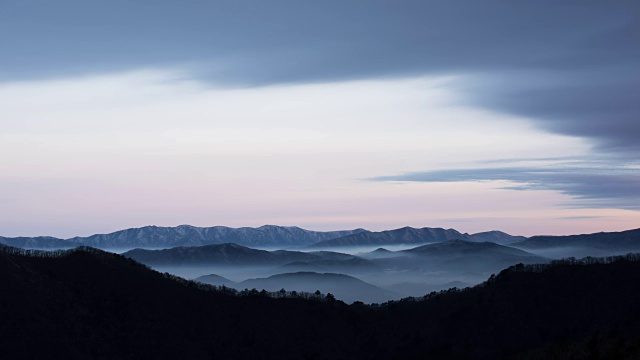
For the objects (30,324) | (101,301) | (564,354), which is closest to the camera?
(564,354)

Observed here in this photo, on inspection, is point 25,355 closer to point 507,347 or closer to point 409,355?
point 409,355

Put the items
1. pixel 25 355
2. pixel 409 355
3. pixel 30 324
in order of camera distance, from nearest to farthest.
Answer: pixel 25 355
pixel 30 324
pixel 409 355

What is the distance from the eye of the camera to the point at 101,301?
197375 mm

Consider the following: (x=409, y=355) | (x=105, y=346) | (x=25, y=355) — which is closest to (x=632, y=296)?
(x=409, y=355)

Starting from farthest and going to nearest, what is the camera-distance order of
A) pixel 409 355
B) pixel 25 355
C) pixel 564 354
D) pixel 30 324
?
pixel 409 355 → pixel 30 324 → pixel 25 355 → pixel 564 354

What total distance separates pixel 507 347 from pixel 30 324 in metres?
109

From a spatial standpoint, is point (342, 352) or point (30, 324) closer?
point (30, 324)

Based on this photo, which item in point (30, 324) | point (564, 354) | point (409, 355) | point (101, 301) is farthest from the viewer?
point (101, 301)

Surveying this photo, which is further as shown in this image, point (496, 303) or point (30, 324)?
point (496, 303)

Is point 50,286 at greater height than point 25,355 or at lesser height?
greater

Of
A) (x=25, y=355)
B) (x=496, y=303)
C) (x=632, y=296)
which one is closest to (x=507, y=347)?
(x=496, y=303)

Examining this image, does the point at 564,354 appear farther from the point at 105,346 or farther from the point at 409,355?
the point at 105,346

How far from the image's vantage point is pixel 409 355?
185m

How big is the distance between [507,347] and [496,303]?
21649mm
